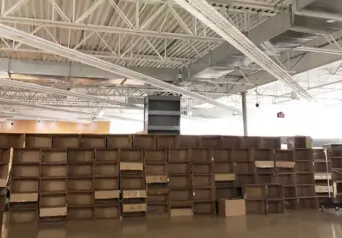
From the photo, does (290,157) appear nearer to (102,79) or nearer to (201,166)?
(201,166)

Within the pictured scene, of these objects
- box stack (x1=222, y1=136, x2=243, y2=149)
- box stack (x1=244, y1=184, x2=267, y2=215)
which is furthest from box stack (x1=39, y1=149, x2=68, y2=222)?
box stack (x1=244, y1=184, x2=267, y2=215)

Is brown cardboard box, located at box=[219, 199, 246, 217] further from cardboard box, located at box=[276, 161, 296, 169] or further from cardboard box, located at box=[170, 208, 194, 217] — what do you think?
cardboard box, located at box=[276, 161, 296, 169]

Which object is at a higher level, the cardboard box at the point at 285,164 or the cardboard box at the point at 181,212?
the cardboard box at the point at 285,164

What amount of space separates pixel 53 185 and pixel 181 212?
291cm

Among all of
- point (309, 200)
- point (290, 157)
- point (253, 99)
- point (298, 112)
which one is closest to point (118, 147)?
point (290, 157)

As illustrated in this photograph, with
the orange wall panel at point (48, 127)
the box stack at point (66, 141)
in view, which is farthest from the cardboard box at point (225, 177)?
the orange wall panel at point (48, 127)

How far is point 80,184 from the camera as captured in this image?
300 inches

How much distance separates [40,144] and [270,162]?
217 inches

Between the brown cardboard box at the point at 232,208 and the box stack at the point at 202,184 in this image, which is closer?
the brown cardboard box at the point at 232,208

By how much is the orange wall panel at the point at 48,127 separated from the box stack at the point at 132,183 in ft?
29.8

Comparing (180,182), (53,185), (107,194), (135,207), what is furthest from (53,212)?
(180,182)

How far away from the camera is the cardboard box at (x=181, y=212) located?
7913 mm

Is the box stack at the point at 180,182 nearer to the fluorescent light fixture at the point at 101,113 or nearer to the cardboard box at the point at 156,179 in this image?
the cardboard box at the point at 156,179

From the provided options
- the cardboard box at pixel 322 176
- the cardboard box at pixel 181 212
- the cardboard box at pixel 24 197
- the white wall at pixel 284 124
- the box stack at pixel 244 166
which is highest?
the white wall at pixel 284 124
